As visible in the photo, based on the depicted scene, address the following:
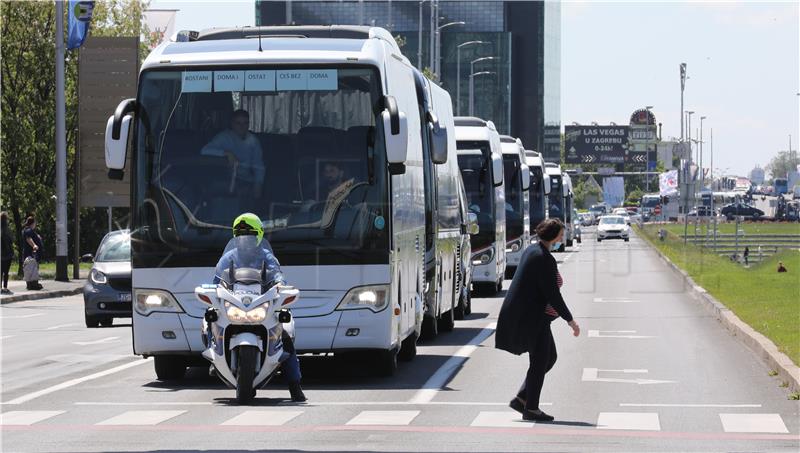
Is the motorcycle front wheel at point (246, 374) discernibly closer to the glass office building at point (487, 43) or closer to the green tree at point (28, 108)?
the green tree at point (28, 108)

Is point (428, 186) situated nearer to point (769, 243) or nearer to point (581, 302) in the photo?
point (581, 302)

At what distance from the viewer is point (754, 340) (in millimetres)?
20750

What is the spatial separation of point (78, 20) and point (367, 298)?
28571 millimetres

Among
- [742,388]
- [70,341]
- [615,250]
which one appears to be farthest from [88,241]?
[742,388]

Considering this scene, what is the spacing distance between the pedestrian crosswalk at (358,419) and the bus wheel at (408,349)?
14.9ft

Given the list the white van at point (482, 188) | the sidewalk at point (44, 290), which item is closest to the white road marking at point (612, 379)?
the white van at point (482, 188)

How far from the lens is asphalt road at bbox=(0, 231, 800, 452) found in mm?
11852

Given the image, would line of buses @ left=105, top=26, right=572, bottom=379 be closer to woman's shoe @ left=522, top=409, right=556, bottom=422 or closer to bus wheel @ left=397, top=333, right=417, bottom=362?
bus wheel @ left=397, top=333, right=417, bottom=362

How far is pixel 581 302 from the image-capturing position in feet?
109

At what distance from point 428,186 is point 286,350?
6.56 m

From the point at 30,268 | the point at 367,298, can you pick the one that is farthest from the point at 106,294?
the point at 30,268

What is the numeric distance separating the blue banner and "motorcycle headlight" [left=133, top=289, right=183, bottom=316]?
90.9 ft

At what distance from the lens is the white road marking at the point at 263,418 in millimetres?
12859

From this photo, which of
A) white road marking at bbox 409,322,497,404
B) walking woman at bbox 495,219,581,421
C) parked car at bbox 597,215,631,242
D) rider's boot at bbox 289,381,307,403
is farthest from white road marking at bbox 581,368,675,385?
parked car at bbox 597,215,631,242
